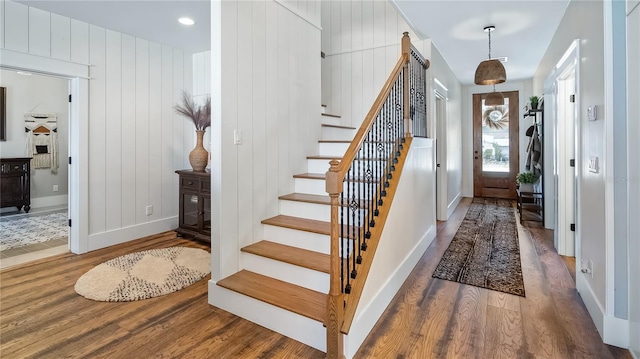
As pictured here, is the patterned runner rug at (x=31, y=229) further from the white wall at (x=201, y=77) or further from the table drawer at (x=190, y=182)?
the white wall at (x=201, y=77)

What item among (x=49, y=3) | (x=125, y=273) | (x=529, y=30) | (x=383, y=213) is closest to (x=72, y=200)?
(x=125, y=273)

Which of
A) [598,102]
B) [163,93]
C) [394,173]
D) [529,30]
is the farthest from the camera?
[163,93]

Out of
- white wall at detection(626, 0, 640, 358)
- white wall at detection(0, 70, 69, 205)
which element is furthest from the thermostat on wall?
white wall at detection(0, 70, 69, 205)

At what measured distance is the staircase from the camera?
1999 mm

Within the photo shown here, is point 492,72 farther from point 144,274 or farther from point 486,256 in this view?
point 144,274

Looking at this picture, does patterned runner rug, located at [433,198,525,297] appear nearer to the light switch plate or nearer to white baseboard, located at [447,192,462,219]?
white baseboard, located at [447,192,462,219]

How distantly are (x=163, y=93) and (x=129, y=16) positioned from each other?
1.15m

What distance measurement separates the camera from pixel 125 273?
299 cm

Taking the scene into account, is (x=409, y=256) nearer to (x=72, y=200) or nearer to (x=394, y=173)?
(x=394, y=173)

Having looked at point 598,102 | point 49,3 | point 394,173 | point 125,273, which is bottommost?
point 125,273

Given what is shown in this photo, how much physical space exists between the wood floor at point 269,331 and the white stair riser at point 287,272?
0.39m

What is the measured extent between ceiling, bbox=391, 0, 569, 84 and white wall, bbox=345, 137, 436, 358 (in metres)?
1.36

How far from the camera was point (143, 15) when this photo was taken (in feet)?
11.3

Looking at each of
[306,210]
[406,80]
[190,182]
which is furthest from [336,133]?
[190,182]
